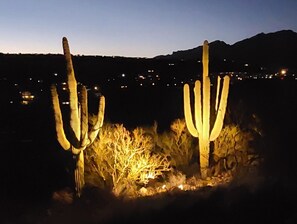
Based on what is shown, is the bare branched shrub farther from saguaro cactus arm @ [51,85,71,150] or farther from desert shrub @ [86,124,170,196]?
saguaro cactus arm @ [51,85,71,150]

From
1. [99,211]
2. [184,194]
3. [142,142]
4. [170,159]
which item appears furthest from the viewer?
[170,159]

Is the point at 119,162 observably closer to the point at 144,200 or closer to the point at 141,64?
the point at 144,200

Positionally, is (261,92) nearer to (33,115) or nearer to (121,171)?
(33,115)

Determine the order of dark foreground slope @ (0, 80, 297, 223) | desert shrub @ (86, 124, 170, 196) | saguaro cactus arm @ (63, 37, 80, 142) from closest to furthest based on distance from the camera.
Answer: dark foreground slope @ (0, 80, 297, 223), saguaro cactus arm @ (63, 37, 80, 142), desert shrub @ (86, 124, 170, 196)

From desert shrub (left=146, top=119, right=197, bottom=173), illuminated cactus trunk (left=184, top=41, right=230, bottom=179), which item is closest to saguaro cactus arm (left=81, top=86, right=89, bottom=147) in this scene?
illuminated cactus trunk (left=184, top=41, right=230, bottom=179)

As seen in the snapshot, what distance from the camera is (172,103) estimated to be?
99.5ft

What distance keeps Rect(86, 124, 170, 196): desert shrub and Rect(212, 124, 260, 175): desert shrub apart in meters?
1.89

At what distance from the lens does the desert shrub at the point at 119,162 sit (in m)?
12.6

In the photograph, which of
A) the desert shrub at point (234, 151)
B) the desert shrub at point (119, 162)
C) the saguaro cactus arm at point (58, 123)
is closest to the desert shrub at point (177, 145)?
the desert shrub at point (234, 151)

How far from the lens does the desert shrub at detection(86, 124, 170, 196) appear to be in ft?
41.4

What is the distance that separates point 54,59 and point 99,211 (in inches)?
1170

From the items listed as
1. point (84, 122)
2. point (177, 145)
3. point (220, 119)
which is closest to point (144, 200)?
point (84, 122)

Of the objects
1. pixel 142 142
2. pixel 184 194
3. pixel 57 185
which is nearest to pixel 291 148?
pixel 142 142

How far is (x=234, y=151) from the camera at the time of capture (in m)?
14.1
